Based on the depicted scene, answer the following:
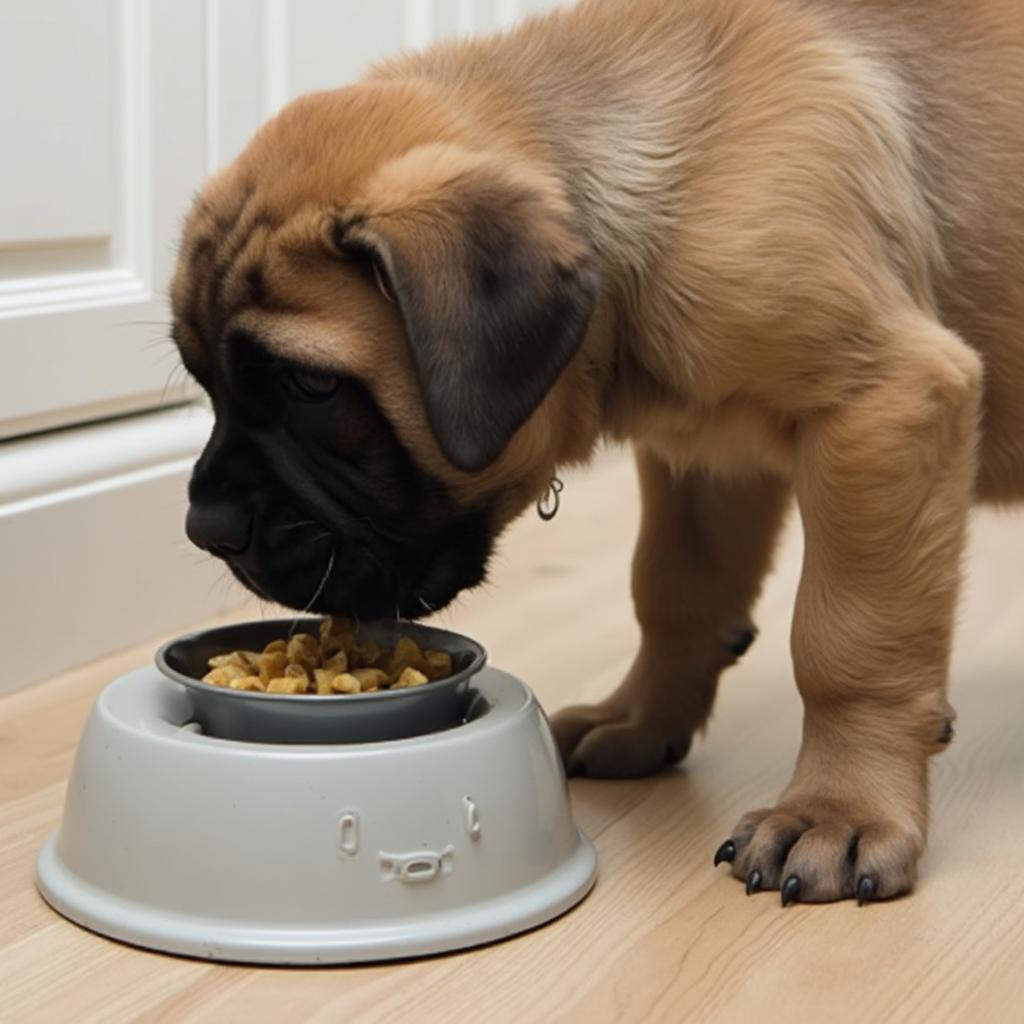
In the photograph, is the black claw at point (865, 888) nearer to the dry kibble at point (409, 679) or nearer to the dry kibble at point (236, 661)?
the dry kibble at point (409, 679)

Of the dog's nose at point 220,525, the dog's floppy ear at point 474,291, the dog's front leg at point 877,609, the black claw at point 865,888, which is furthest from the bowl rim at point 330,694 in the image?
the black claw at point 865,888

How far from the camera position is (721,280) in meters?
2.30

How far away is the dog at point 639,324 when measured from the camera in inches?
83.3

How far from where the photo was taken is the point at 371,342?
2141 mm

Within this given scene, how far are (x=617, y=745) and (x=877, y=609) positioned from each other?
58 centimetres

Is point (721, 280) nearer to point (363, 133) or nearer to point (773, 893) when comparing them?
point (363, 133)

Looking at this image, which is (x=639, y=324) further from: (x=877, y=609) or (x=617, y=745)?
(x=617, y=745)

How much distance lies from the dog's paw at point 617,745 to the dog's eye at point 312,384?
842mm

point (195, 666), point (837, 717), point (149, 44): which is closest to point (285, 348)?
point (195, 666)

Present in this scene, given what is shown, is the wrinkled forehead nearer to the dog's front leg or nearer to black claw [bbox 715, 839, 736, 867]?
the dog's front leg

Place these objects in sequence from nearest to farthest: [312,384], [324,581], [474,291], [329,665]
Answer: [474,291] < [312,384] < [324,581] < [329,665]

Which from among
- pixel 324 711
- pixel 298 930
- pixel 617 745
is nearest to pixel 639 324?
pixel 324 711

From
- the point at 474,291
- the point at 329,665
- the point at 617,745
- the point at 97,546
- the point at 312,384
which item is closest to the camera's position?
the point at 474,291

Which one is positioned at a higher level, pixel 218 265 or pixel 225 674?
pixel 218 265
